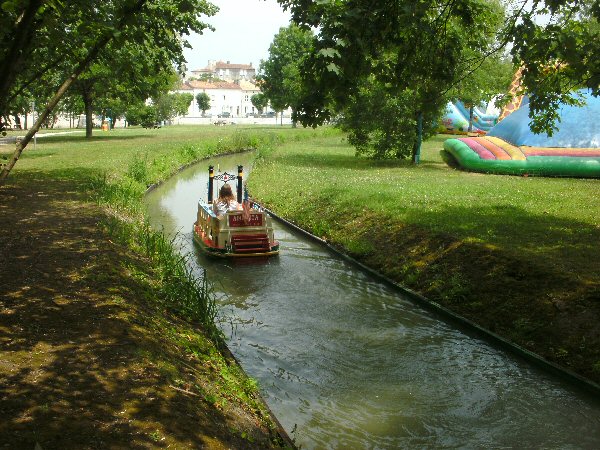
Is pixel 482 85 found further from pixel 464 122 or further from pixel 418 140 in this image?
pixel 464 122

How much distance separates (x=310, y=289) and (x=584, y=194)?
420 inches

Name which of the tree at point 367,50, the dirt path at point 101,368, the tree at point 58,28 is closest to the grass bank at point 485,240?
the tree at point 367,50

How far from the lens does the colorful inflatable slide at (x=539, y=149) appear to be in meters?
24.9

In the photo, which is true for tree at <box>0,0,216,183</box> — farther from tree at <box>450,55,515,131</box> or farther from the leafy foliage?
the leafy foliage

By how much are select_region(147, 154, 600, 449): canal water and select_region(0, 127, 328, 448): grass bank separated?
984mm

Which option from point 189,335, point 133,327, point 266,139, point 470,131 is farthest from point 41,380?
point 470,131

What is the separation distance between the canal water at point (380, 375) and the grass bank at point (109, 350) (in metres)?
0.98

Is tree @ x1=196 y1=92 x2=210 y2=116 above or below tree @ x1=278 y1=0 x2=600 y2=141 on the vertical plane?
above

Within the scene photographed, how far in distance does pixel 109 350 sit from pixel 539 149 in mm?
23389

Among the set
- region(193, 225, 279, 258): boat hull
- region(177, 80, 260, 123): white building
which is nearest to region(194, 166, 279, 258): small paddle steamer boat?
region(193, 225, 279, 258): boat hull

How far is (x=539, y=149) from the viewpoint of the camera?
26.3 m

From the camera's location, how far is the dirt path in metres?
5.23

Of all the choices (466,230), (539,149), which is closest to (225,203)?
(466,230)

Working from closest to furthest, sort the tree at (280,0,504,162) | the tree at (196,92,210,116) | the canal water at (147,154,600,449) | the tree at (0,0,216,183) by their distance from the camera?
the tree at (0,0,216,183), the canal water at (147,154,600,449), the tree at (280,0,504,162), the tree at (196,92,210,116)
